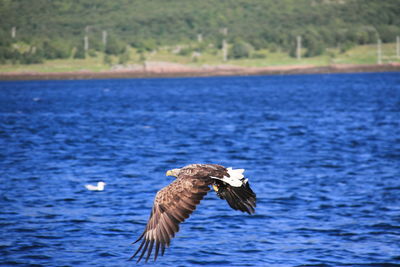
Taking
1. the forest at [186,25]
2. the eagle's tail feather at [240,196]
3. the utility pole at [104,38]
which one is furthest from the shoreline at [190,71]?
the eagle's tail feather at [240,196]

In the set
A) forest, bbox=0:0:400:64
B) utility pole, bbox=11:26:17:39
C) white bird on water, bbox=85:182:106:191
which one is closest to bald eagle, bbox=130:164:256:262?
white bird on water, bbox=85:182:106:191

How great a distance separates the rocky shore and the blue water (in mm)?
79066

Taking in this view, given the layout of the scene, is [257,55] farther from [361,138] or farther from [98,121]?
[361,138]

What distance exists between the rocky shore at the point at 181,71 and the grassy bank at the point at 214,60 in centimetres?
92

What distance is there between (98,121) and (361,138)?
68.1 ft

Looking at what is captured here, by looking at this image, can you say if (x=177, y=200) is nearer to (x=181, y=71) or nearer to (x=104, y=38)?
(x=181, y=71)

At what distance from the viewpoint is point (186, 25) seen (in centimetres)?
16038

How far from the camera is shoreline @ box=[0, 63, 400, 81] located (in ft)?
404

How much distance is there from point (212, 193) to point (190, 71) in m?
110

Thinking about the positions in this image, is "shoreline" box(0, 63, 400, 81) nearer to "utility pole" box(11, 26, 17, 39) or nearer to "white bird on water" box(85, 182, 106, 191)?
"utility pole" box(11, 26, 17, 39)

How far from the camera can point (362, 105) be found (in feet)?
182

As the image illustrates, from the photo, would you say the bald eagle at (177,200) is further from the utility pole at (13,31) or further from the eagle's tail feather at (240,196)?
the utility pole at (13,31)

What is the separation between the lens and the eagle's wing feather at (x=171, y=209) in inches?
382

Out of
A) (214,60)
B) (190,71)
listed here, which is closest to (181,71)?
(190,71)
